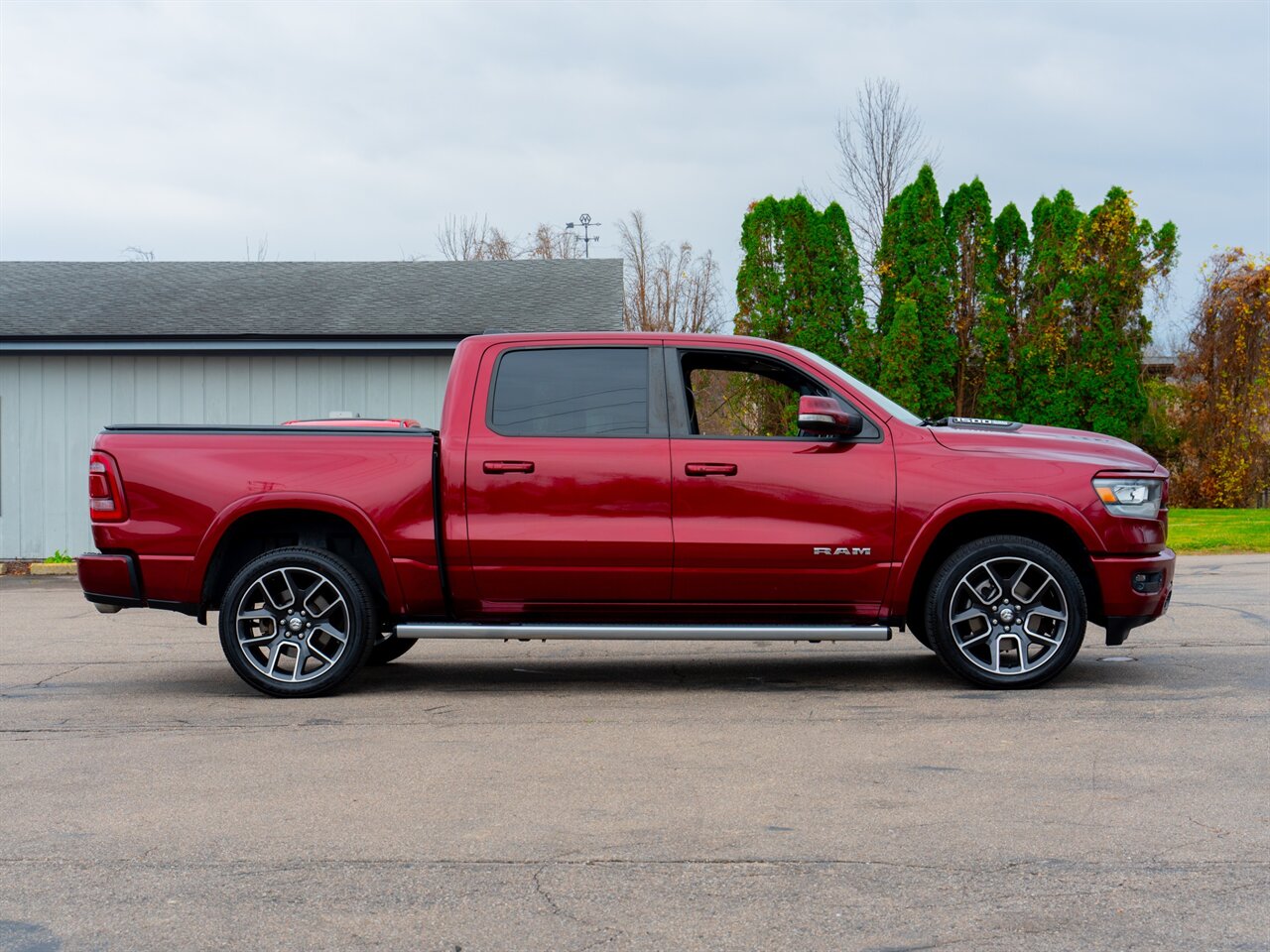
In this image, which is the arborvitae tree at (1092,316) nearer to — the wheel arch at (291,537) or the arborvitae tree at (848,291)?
the arborvitae tree at (848,291)

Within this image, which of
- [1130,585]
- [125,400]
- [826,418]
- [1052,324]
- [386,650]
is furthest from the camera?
[1052,324]

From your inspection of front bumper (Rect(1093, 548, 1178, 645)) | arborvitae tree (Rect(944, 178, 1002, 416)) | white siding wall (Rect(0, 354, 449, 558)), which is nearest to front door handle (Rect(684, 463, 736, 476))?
front bumper (Rect(1093, 548, 1178, 645))

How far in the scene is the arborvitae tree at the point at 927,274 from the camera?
2211 cm

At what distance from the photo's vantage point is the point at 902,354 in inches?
856

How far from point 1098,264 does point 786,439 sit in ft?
55.1

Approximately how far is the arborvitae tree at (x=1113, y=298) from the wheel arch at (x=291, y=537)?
17180 millimetres

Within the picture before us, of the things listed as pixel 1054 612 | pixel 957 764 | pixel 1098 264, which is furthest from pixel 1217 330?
pixel 957 764

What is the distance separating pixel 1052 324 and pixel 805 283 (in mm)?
4250

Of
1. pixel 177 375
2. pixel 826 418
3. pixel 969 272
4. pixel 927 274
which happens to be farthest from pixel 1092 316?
pixel 826 418

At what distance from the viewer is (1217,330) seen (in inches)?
970

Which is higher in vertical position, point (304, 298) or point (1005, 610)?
point (304, 298)

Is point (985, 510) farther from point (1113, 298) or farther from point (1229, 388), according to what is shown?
point (1229, 388)

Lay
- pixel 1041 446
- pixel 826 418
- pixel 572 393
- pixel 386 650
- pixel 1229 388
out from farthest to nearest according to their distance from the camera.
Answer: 1. pixel 1229 388
2. pixel 386 650
3. pixel 572 393
4. pixel 1041 446
5. pixel 826 418

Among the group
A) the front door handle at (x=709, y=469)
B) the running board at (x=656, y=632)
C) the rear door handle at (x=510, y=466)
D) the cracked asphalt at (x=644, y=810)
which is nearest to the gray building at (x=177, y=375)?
the cracked asphalt at (x=644, y=810)
